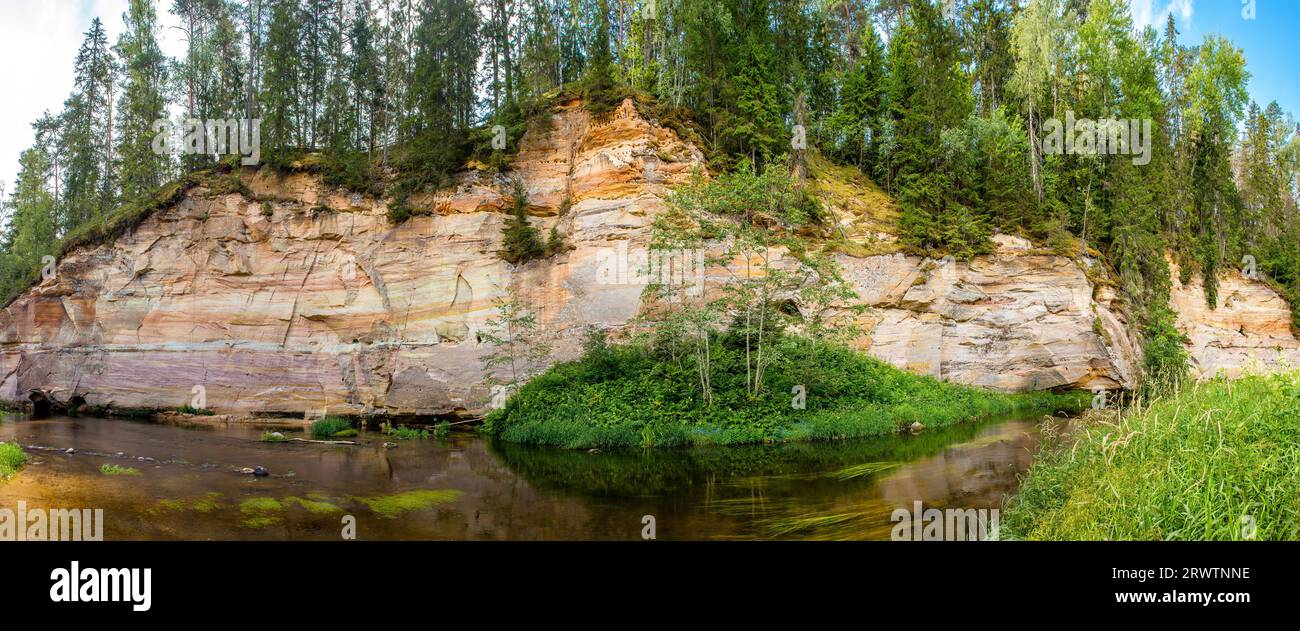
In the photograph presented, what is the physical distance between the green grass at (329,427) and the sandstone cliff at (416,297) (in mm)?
1605

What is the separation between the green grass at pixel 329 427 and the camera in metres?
19.3

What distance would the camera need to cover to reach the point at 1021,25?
1059 inches

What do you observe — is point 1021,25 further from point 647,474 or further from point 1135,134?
point 647,474

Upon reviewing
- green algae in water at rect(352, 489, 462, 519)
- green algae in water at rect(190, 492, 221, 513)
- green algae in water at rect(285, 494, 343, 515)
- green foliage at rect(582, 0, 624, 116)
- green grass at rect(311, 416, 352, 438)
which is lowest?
green grass at rect(311, 416, 352, 438)

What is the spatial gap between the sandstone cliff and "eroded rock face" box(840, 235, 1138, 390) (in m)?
0.06

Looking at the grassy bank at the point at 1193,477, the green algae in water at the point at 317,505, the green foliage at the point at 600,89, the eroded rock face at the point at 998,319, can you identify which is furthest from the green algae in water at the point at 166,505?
the eroded rock face at the point at 998,319

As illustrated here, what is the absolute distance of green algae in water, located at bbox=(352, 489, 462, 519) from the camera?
975 centimetres

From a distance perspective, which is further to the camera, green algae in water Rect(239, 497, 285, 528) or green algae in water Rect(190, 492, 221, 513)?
green algae in water Rect(190, 492, 221, 513)

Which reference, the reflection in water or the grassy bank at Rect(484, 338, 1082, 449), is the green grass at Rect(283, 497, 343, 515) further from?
the grassy bank at Rect(484, 338, 1082, 449)

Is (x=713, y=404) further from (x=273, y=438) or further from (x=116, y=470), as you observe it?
(x=116, y=470)

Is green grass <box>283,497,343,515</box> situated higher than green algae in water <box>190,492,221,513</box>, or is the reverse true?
green algae in water <box>190,492,221,513</box>

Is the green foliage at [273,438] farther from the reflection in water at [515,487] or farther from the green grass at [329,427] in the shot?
the green grass at [329,427]

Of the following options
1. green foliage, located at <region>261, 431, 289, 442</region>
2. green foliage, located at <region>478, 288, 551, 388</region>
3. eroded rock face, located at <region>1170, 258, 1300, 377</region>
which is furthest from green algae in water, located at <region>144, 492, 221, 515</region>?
eroded rock face, located at <region>1170, 258, 1300, 377</region>

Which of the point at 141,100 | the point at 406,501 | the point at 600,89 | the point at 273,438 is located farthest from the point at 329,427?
the point at 141,100
